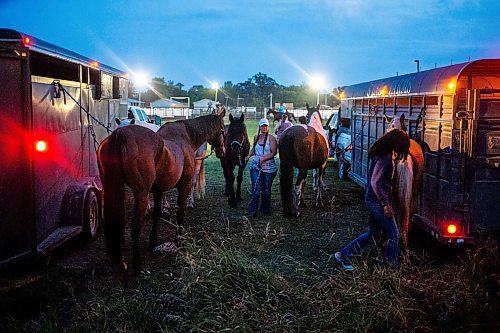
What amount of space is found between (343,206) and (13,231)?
6.93 metres

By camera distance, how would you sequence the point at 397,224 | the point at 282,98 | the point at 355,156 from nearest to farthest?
the point at 397,224, the point at 355,156, the point at 282,98

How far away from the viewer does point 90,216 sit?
8133mm

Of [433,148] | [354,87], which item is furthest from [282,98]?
[433,148]

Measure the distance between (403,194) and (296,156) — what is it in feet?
13.0

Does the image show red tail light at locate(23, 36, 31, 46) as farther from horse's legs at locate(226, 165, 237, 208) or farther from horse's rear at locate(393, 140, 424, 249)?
horse's legs at locate(226, 165, 237, 208)

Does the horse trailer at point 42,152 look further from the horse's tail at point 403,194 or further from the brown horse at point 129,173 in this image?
the horse's tail at point 403,194

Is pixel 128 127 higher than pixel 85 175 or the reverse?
higher

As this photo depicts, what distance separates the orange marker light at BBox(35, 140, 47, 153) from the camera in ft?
21.1

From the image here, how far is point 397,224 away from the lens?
22.0 feet

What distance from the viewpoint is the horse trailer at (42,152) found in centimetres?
594

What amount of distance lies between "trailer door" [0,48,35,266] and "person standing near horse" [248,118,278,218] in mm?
4630

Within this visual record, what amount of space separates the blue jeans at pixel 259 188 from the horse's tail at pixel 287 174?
0.25 metres

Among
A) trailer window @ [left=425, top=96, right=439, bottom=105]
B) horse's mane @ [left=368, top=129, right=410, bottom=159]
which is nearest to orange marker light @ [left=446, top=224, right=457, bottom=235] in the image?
horse's mane @ [left=368, top=129, right=410, bottom=159]

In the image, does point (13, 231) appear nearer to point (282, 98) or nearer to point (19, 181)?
point (19, 181)
